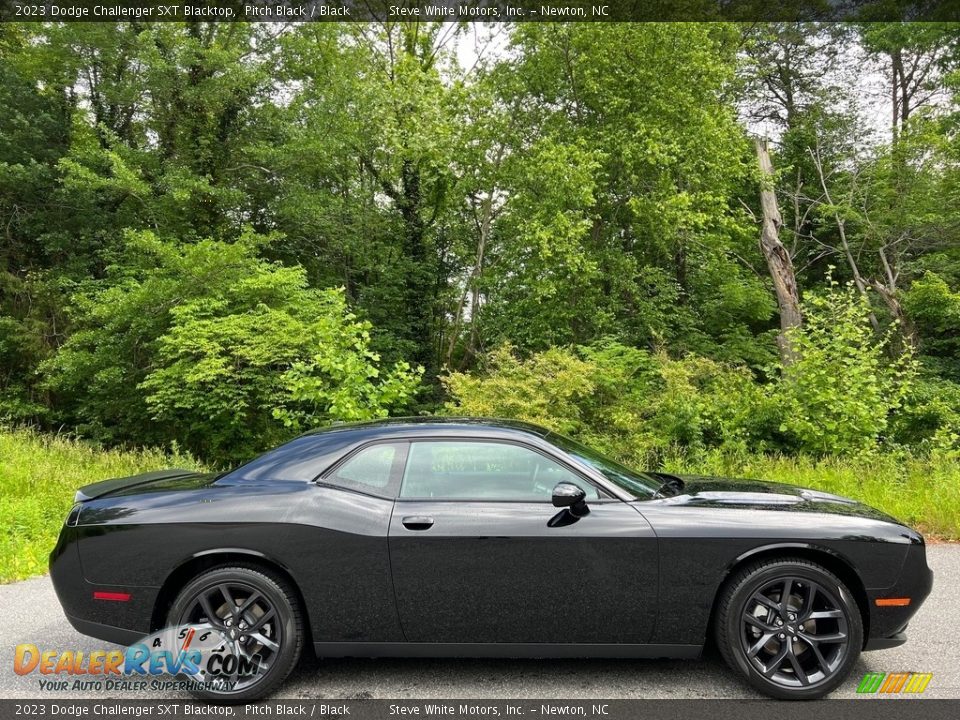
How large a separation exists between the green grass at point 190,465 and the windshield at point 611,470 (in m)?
4.28

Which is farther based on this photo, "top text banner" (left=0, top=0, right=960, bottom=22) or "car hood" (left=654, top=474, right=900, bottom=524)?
"top text banner" (left=0, top=0, right=960, bottom=22)

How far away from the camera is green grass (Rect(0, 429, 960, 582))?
6.41 meters

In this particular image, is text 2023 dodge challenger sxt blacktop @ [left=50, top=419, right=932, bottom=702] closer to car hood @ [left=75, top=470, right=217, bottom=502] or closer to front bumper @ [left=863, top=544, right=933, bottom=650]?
front bumper @ [left=863, top=544, right=933, bottom=650]

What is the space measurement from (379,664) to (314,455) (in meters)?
1.28

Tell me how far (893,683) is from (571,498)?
2.01 meters

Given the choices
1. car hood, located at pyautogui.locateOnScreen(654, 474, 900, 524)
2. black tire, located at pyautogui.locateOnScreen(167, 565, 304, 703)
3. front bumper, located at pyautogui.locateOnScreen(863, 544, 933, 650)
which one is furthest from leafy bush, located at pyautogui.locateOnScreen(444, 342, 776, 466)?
black tire, located at pyautogui.locateOnScreen(167, 565, 304, 703)

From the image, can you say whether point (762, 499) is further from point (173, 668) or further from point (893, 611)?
point (173, 668)

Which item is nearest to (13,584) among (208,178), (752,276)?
(208,178)

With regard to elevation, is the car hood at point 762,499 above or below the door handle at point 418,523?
below

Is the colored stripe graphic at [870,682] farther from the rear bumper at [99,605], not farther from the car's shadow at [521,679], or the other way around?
the rear bumper at [99,605]

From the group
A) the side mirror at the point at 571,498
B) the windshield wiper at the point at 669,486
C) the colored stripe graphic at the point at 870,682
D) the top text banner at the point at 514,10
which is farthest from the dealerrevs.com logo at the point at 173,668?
the top text banner at the point at 514,10

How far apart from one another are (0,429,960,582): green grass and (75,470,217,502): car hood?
2.35 m

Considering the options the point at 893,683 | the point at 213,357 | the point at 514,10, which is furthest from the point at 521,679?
the point at 514,10

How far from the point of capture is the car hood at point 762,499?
3619mm
